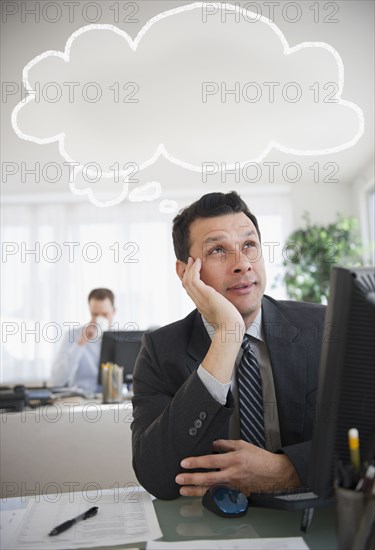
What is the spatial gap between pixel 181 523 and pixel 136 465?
287 mm

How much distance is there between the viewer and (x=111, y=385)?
3.27 meters

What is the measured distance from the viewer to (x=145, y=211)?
722 cm

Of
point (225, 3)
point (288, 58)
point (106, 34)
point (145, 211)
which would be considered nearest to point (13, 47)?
point (106, 34)

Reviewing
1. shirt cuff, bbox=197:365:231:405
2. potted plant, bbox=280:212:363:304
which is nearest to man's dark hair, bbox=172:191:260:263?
shirt cuff, bbox=197:365:231:405

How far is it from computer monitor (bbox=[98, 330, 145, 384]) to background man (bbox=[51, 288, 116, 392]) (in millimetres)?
734

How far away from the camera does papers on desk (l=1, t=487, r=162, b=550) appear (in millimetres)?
962

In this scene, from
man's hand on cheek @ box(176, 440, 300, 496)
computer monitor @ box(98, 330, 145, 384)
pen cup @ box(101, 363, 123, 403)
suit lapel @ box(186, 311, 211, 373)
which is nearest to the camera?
man's hand on cheek @ box(176, 440, 300, 496)

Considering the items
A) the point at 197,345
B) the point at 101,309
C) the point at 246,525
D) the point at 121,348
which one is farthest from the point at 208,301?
the point at 101,309

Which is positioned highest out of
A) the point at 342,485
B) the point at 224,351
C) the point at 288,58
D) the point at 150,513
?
the point at 288,58

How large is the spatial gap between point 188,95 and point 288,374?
335cm

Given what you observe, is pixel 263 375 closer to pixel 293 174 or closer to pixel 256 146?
pixel 256 146

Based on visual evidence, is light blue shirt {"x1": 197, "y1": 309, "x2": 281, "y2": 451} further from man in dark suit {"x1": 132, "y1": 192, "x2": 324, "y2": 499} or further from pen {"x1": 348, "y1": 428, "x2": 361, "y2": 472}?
pen {"x1": 348, "y1": 428, "x2": 361, "y2": 472}

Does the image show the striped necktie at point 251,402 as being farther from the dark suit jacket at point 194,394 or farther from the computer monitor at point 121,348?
the computer monitor at point 121,348

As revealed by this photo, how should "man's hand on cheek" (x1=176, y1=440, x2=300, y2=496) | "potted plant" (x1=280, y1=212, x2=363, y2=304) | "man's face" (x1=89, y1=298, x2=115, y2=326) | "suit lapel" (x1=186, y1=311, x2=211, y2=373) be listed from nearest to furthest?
"man's hand on cheek" (x1=176, y1=440, x2=300, y2=496) < "suit lapel" (x1=186, y1=311, x2=211, y2=373) < "man's face" (x1=89, y1=298, x2=115, y2=326) < "potted plant" (x1=280, y1=212, x2=363, y2=304)
